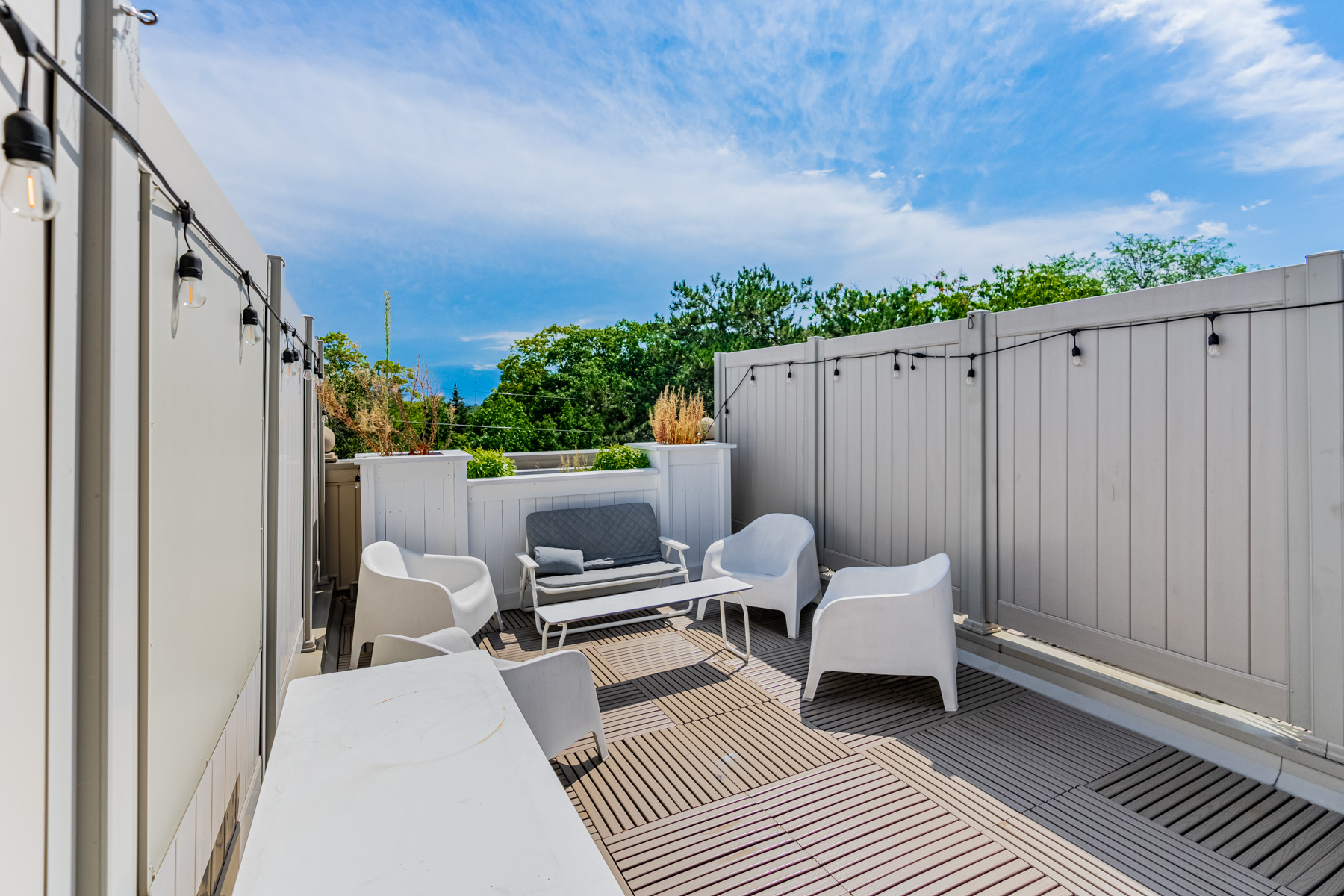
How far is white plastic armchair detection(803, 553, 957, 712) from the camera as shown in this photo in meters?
3.25

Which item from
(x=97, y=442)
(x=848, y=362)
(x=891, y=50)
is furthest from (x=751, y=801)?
(x=891, y=50)

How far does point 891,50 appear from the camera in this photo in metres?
9.88

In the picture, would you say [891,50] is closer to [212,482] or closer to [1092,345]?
[1092,345]

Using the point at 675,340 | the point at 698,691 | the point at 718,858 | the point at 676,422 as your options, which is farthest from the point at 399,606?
the point at 675,340

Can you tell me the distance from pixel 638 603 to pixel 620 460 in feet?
5.94

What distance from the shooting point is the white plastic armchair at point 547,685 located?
7.65 feet

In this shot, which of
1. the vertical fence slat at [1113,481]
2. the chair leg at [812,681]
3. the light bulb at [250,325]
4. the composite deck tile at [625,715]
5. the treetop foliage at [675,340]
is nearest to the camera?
the light bulb at [250,325]

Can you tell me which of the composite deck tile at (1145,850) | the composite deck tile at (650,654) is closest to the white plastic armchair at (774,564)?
the composite deck tile at (650,654)

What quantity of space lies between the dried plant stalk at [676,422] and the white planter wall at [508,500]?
17cm

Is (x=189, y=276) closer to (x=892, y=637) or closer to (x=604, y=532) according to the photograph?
(x=892, y=637)

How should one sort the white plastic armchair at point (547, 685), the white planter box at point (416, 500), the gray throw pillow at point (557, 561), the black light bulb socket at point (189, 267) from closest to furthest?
the black light bulb socket at point (189, 267) → the white plastic armchair at point (547, 685) → the white planter box at point (416, 500) → the gray throw pillow at point (557, 561)

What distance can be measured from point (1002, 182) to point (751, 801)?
2244 cm

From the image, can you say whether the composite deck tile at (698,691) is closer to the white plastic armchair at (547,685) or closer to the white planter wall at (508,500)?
the white plastic armchair at (547,685)

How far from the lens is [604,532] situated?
486 centimetres
